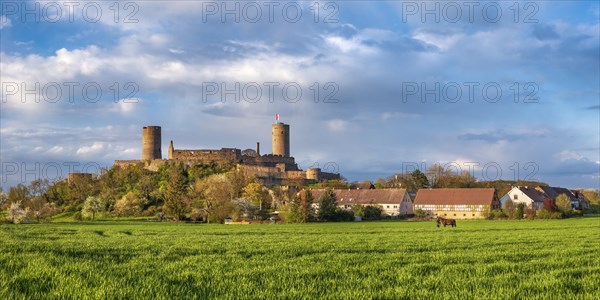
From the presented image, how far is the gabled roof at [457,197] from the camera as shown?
305 feet

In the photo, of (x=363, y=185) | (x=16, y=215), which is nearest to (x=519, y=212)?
(x=363, y=185)

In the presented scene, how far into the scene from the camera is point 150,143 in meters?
134

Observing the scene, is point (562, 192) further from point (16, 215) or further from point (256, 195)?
point (16, 215)

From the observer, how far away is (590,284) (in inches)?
467

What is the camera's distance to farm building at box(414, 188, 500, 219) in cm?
9231

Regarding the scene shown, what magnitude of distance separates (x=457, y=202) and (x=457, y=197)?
1.14m

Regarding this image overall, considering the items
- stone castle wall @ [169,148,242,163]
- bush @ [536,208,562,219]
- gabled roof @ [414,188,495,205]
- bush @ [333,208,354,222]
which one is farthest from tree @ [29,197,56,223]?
bush @ [536,208,562,219]

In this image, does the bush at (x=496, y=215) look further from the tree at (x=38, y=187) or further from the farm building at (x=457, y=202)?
the tree at (x=38, y=187)

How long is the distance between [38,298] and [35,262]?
4842mm

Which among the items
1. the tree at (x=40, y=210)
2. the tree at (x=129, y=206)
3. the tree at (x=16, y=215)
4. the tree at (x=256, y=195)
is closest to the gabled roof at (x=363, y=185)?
the tree at (x=256, y=195)

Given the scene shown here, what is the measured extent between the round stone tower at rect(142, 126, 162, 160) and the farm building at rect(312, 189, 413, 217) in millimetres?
50115

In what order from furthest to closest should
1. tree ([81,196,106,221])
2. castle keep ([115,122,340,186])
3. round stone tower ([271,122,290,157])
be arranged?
round stone tower ([271,122,290,157])
castle keep ([115,122,340,186])
tree ([81,196,106,221])

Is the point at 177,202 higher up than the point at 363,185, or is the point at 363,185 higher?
Result: the point at 363,185

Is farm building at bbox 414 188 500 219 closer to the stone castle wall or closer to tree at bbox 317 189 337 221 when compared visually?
tree at bbox 317 189 337 221
